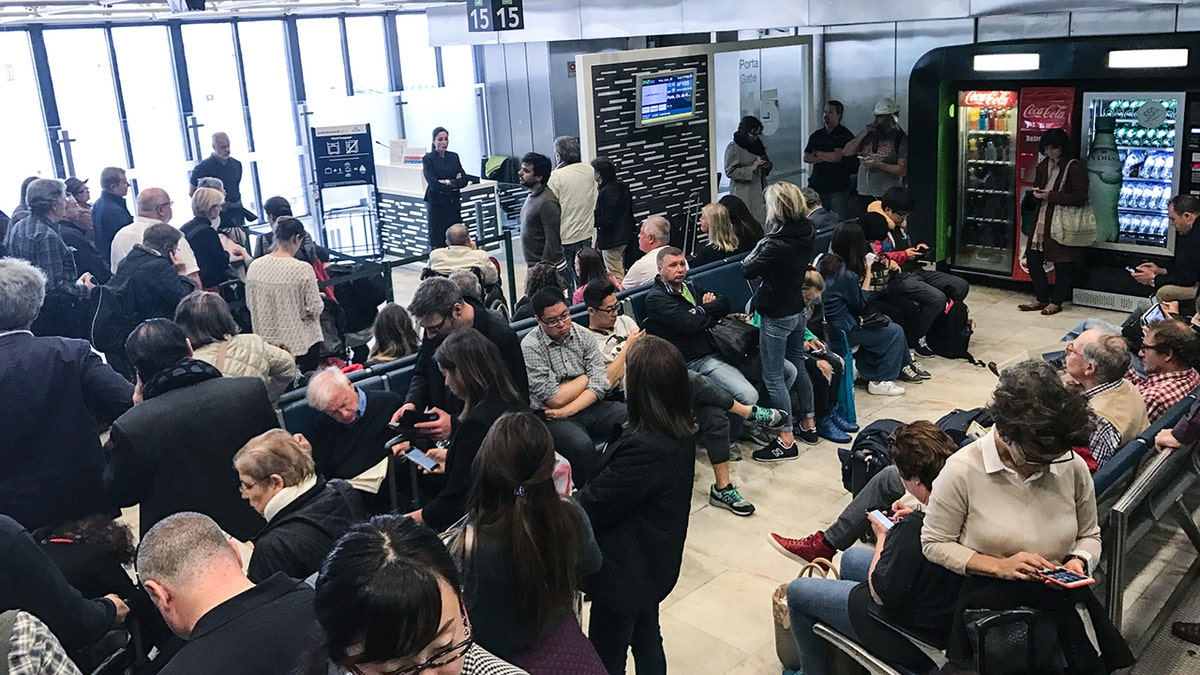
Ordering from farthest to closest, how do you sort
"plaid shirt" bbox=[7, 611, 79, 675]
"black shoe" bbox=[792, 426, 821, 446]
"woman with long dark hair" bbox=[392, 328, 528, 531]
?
"black shoe" bbox=[792, 426, 821, 446]
"woman with long dark hair" bbox=[392, 328, 528, 531]
"plaid shirt" bbox=[7, 611, 79, 675]

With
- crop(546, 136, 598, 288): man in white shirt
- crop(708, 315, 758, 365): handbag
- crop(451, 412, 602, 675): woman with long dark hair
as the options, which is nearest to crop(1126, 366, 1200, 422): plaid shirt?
crop(708, 315, 758, 365): handbag

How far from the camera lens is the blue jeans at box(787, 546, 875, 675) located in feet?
11.6

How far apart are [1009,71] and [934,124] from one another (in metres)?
0.83

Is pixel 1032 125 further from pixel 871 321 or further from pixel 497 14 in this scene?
pixel 497 14

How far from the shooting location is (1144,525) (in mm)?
4023

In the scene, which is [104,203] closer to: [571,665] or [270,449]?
[270,449]

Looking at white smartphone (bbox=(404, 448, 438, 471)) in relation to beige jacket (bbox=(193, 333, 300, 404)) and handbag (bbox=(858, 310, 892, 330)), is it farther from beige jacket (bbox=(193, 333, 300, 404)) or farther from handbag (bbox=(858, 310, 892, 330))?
handbag (bbox=(858, 310, 892, 330))

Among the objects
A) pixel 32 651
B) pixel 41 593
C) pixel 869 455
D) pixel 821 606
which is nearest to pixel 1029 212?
pixel 869 455

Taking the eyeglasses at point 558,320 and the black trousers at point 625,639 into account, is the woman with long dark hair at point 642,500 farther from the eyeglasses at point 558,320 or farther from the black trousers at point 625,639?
the eyeglasses at point 558,320

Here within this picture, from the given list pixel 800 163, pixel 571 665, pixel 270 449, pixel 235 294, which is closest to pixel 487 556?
pixel 571 665

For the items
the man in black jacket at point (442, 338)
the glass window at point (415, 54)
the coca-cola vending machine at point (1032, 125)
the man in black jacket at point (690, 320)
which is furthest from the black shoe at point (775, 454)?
the glass window at point (415, 54)

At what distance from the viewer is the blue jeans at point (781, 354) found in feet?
20.5

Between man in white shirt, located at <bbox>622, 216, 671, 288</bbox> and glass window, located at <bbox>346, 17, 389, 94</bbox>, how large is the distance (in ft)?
34.1

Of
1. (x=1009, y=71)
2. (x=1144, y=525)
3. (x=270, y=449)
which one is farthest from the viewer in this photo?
(x=1009, y=71)
